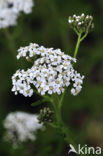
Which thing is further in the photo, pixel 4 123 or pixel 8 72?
pixel 8 72

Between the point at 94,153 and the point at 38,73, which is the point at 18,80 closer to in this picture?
the point at 38,73

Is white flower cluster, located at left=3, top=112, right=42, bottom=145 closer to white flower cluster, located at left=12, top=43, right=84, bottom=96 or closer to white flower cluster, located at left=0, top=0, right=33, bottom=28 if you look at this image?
white flower cluster, located at left=12, top=43, right=84, bottom=96

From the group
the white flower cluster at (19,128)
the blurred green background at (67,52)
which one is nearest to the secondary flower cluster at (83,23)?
the white flower cluster at (19,128)

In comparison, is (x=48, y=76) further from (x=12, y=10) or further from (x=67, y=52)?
(x=67, y=52)

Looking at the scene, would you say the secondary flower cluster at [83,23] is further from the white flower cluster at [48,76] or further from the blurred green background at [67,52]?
the blurred green background at [67,52]

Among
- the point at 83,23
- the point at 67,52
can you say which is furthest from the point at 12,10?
the point at 83,23

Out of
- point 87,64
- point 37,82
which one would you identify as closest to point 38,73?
point 37,82
